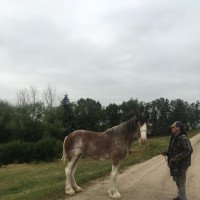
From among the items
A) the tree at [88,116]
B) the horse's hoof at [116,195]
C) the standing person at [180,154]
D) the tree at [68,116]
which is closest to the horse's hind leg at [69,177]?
the horse's hoof at [116,195]

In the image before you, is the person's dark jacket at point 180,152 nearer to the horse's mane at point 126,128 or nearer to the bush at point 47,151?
the horse's mane at point 126,128

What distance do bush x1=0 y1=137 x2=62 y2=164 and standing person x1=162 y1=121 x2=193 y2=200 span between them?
3078 cm

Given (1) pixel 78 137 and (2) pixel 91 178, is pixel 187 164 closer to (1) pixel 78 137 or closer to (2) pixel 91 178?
(1) pixel 78 137

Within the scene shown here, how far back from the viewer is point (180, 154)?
10180mm

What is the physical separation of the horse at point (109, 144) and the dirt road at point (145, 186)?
53 cm

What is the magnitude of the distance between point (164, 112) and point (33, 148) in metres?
93.3

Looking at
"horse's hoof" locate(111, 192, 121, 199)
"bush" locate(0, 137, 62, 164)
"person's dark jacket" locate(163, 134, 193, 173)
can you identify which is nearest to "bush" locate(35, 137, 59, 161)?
"bush" locate(0, 137, 62, 164)

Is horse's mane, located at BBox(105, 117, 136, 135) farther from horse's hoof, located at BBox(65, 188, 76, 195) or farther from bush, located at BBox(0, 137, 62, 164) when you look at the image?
bush, located at BBox(0, 137, 62, 164)

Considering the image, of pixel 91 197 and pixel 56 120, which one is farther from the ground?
pixel 56 120

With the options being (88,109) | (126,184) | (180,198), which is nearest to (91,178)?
(126,184)

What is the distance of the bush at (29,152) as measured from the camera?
40.9 meters

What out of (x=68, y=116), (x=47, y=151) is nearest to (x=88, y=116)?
(x=68, y=116)

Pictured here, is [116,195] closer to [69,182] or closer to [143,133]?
[69,182]

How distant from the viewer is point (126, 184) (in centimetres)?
1406
